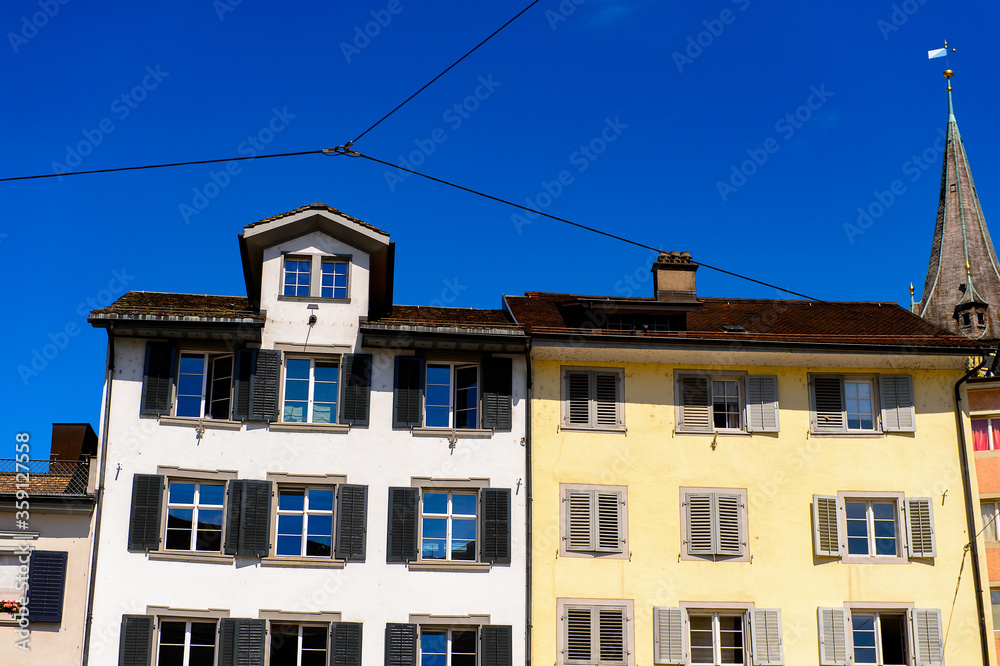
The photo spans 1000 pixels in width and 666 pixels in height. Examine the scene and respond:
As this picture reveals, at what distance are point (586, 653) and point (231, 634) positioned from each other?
790cm

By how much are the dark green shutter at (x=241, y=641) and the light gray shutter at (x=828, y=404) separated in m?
14.1

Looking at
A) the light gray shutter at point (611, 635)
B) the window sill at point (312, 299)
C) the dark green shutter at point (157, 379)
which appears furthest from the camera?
the window sill at point (312, 299)

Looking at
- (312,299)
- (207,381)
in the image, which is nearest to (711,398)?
(312,299)

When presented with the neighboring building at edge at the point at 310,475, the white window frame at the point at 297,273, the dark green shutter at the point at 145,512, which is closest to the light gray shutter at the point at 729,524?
the neighboring building at edge at the point at 310,475

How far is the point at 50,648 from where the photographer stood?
2509 cm

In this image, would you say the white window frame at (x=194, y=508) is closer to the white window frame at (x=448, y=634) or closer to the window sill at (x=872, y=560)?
the white window frame at (x=448, y=634)

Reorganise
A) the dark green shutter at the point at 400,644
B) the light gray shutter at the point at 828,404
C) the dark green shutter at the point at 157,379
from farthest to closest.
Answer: the light gray shutter at the point at 828,404 < the dark green shutter at the point at 157,379 < the dark green shutter at the point at 400,644

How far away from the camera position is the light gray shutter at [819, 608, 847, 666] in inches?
1048

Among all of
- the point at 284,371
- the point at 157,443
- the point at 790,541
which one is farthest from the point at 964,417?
the point at 157,443

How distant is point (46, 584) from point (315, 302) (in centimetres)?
876

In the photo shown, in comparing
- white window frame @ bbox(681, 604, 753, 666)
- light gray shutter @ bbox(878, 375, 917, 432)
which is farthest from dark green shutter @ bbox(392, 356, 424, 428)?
light gray shutter @ bbox(878, 375, 917, 432)

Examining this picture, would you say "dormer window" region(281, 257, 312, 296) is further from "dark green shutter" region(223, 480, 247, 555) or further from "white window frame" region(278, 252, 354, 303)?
"dark green shutter" region(223, 480, 247, 555)

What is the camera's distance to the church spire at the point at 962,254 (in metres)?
72.9

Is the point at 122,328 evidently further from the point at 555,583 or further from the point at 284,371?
the point at 555,583
